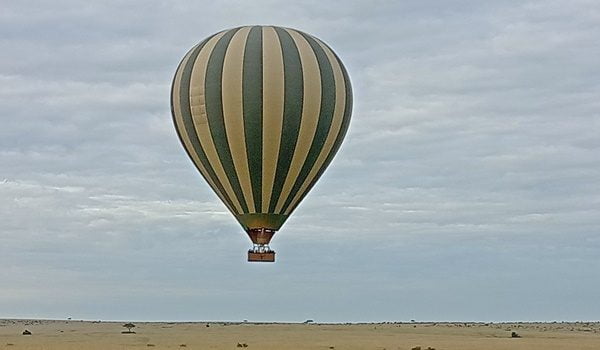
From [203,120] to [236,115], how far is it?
1471 mm

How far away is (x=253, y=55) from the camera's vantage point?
3628 cm

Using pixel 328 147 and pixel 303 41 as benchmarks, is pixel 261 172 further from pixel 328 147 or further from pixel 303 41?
pixel 303 41

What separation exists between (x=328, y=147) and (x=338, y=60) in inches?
148

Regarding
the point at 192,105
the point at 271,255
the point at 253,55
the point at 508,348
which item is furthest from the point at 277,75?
the point at 508,348

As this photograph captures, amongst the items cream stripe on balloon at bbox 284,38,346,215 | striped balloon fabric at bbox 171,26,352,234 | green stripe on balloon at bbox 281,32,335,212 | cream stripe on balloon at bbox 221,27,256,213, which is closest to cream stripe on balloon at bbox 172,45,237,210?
striped balloon fabric at bbox 171,26,352,234

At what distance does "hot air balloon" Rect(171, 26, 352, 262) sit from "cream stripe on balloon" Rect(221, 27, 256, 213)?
39 mm

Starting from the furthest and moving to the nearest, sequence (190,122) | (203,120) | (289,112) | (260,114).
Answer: (190,122) → (203,120) → (289,112) → (260,114)

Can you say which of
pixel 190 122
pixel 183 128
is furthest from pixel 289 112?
pixel 183 128

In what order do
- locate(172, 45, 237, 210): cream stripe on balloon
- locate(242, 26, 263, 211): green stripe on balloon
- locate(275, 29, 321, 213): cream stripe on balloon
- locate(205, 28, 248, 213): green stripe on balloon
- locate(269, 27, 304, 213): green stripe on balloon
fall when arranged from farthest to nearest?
locate(172, 45, 237, 210): cream stripe on balloon → locate(275, 29, 321, 213): cream stripe on balloon → locate(205, 28, 248, 213): green stripe on balloon → locate(269, 27, 304, 213): green stripe on balloon → locate(242, 26, 263, 211): green stripe on balloon

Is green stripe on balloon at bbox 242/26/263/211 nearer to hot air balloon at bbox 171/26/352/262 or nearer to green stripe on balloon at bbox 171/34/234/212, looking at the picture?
hot air balloon at bbox 171/26/352/262

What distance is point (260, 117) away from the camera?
36.0 metres

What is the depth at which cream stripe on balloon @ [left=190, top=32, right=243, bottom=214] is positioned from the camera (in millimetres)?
36594

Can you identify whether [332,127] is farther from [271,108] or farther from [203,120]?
[203,120]

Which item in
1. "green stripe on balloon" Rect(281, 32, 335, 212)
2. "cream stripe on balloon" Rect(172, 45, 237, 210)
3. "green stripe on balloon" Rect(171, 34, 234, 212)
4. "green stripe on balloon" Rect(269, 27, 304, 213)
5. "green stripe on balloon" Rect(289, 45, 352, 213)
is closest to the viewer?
"green stripe on balloon" Rect(269, 27, 304, 213)
